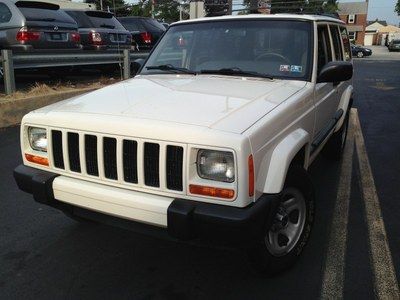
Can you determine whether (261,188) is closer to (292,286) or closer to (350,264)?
(292,286)

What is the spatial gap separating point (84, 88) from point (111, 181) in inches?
284

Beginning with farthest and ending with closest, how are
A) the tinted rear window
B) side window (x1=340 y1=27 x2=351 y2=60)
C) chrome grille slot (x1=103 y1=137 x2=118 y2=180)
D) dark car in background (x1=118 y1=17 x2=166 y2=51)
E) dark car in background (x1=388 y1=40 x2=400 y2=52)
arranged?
1. dark car in background (x1=388 y1=40 x2=400 y2=52)
2. dark car in background (x1=118 y1=17 x2=166 y2=51)
3. the tinted rear window
4. side window (x1=340 y1=27 x2=351 y2=60)
5. chrome grille slot (x1=103 y1=137 x2=118 y2=180)

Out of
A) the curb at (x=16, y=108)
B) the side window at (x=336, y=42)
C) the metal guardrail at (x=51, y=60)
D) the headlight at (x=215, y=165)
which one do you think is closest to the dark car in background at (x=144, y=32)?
the metal guardrail at (x=51, y=60)

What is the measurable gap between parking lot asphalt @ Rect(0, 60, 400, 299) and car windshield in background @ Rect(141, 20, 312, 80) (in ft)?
4.81

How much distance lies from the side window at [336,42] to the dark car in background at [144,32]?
9.66 m

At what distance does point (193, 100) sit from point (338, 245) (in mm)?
1696

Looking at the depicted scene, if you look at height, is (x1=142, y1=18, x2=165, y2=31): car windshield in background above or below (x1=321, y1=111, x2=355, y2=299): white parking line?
above

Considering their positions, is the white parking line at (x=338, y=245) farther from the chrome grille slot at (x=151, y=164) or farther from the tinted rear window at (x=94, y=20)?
the tinted rear window at (x=94, y=20)

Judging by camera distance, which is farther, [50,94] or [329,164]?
[50,94]

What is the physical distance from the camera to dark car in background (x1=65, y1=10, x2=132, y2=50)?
38.4ft

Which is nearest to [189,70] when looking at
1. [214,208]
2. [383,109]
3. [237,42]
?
[237,42]

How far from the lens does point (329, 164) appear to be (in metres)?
5.98

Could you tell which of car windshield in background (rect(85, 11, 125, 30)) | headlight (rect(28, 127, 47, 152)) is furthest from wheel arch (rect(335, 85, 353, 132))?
car windshield in background (rect(85, 11, 125, 30))

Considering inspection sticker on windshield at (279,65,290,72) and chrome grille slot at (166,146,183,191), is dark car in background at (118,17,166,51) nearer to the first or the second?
inspection sticker on windshield at (279,65,290,72)
